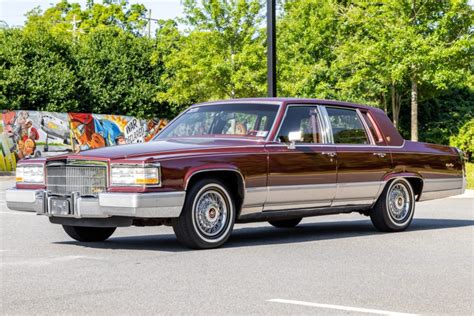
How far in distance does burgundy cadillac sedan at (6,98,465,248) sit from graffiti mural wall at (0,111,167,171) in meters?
24.2

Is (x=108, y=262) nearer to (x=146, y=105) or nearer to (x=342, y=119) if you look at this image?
(x=342, y=119)

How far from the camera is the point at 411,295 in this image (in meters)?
6.94

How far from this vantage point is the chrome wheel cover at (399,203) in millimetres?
11977

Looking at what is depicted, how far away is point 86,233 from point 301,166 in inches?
105

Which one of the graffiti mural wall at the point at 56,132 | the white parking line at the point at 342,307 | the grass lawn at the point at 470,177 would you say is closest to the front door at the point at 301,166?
the white parking line at the point at 342,307

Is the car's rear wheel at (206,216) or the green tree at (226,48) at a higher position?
the green tree at (226,48)

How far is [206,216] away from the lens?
977 centimetres

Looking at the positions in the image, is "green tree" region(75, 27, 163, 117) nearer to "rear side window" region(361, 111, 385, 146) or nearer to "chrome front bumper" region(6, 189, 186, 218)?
"rear side window" region(361, 111, 385, 146)

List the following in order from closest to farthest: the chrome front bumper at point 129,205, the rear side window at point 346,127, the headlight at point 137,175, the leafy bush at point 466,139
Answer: the chrome front bumper at point 129,205 → the headlight at point 137,175 → the rear side window at point 346,127 → the leafy bush at point 466,139

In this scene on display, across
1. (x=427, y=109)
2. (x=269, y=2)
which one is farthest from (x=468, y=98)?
(x=269, y=2)

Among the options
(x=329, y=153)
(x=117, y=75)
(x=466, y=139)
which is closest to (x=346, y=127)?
(x=329, y=153)

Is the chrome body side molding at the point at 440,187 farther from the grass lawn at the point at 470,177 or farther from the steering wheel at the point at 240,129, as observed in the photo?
the grass lawn at the point at 470,177

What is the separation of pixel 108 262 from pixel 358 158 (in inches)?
158

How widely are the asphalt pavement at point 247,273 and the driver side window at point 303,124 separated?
49.7 inches
